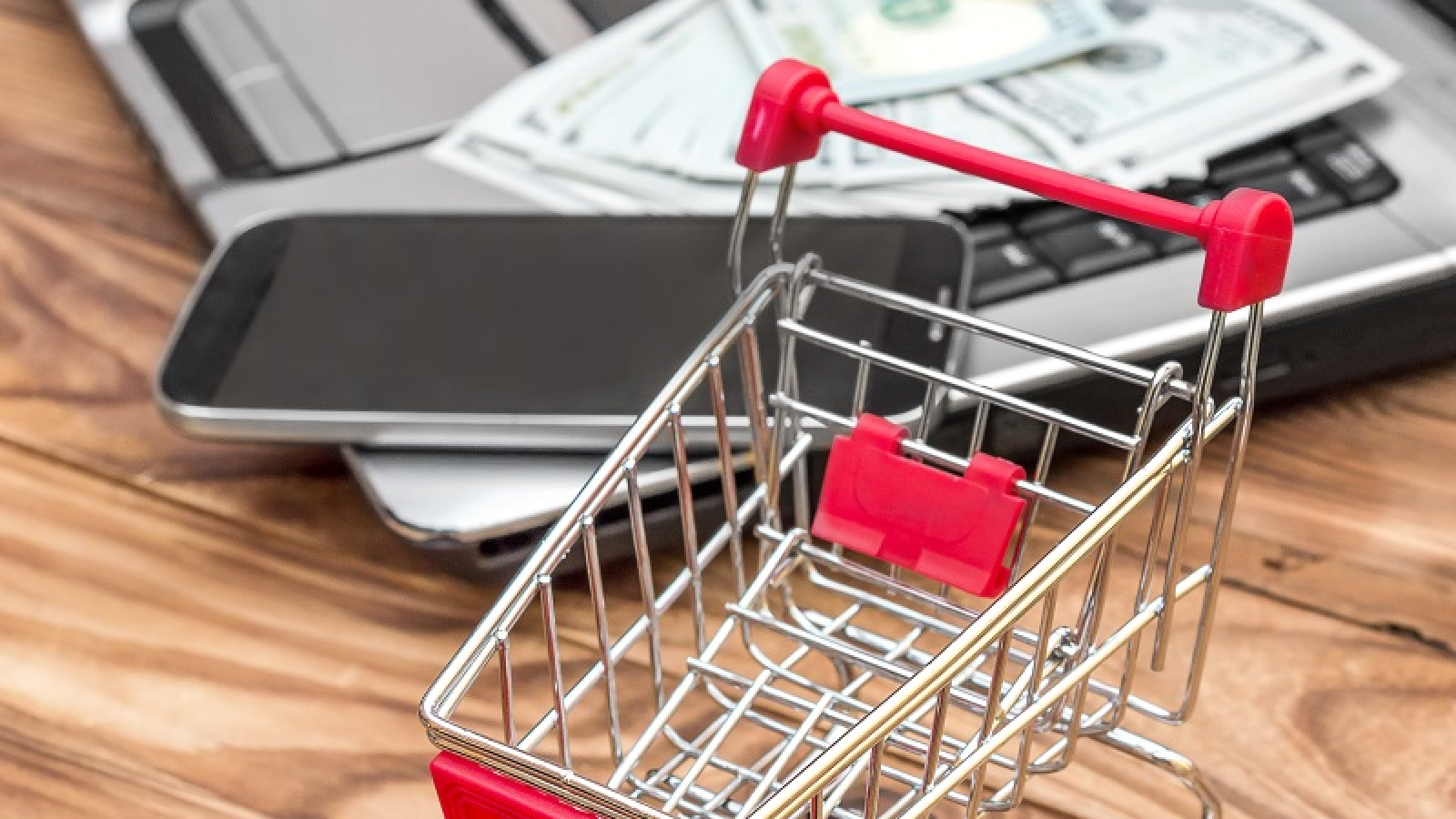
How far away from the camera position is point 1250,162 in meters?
0.64

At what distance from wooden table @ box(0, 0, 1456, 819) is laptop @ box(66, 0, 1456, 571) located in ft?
0.13

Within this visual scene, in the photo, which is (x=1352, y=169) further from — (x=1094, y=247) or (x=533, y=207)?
(x=533, y=207)

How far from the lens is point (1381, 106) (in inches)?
26.1

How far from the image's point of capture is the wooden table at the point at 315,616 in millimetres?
478

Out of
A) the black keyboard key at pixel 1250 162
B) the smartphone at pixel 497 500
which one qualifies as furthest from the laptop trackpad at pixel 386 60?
the black keyboard key at pixel 1250 162

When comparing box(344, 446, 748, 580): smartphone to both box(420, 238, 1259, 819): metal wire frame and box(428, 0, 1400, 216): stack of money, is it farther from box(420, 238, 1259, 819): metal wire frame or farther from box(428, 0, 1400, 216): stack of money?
box(428, 0, 1400, 216): stack of money

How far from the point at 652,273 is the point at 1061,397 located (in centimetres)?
16

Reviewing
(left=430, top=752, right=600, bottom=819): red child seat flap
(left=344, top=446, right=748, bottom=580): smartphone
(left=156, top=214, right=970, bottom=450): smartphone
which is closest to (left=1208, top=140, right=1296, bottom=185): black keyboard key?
(left=156, top=214, right=970, bottom=450): smartphone

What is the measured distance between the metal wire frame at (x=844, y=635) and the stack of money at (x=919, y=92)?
7.3 inches

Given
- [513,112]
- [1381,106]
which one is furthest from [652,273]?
[1381,106]

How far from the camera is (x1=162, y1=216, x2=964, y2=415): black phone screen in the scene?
0.55 m

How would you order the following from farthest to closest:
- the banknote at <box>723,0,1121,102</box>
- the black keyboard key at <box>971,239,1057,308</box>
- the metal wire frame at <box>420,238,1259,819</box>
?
the banknote at <box>723,0,1121,102</box> → the black keyboard key at <box>971,239,1057,308</box> → the metal wire frame at <box>420,238,1259,819</box>

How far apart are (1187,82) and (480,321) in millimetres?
327

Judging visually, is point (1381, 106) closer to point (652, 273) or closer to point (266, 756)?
point (652, 273)
